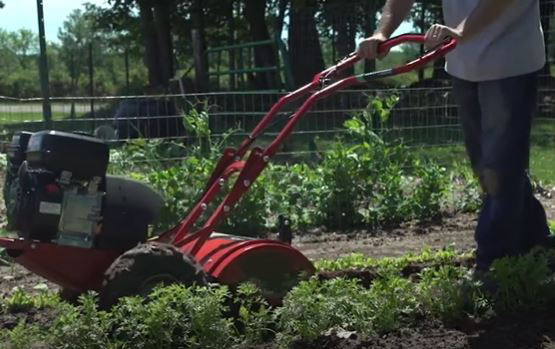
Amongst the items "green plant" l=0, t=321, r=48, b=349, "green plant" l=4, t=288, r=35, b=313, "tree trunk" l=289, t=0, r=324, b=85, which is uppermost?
"tree trunk" l=289, t=0, r=324, b=85

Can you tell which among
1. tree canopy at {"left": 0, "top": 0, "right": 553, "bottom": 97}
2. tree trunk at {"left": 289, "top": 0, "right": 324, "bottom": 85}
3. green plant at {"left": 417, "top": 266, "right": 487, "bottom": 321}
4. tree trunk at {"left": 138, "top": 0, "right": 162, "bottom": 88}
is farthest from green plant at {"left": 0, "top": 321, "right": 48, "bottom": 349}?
tree trunk at {"left": 138, "top": 0, "right": 162, "bottom": 88}

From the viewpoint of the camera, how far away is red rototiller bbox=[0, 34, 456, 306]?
3.93 m

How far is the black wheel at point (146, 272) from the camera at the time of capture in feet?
12.6

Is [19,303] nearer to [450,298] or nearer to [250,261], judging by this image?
[250,261]

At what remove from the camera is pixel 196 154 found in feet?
24.0

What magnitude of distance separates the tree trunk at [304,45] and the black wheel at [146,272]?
1116cm

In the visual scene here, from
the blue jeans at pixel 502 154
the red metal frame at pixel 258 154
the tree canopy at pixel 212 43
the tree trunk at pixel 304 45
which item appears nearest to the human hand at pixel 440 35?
the red metal frame at pixel 258 154

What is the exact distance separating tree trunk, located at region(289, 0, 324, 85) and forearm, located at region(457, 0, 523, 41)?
431 inches

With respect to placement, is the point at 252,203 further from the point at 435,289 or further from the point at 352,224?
the point at 435,289

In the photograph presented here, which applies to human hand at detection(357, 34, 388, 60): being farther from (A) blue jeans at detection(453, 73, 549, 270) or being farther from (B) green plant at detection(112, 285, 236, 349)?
(B) green plant at detection(112, 285, 236, 349)

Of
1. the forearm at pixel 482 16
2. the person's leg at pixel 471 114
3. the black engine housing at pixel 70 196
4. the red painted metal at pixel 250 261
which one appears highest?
the forearm at pixel 482 16

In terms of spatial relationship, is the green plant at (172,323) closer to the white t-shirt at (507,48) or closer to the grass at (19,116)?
the white t-shirt at (507,48)

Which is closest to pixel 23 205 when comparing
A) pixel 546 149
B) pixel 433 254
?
pixel 433 254

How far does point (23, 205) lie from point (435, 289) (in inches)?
71.6
